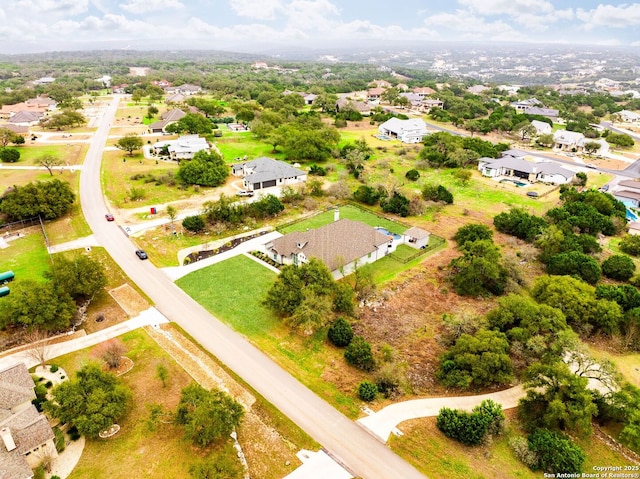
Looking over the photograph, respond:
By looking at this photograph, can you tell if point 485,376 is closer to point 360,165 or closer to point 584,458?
point 584,458

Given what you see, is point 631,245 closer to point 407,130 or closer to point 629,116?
point 407,130

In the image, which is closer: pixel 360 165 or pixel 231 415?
pixel 231 415

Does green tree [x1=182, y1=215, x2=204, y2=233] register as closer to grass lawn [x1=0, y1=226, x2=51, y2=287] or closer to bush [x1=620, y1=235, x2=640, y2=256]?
grass lawn [x1=0, y1=226, x2=51, y2=287]

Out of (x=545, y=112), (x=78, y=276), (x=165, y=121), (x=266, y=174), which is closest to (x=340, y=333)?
(x=78, y=276)

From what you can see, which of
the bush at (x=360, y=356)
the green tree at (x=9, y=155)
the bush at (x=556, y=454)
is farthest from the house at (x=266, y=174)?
the bush at (x=556, y=454)

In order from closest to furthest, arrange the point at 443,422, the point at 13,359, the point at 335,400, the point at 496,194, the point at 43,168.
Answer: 1. the point at 443,422
2. the point at 335,400
3. the point at 13,359
4. the point at 496,194
5. the point at 43,168

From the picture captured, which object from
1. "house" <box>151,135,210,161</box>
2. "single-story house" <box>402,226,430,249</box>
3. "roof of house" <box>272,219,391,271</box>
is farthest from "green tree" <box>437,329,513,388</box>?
"house" <box>151,135,210,161</box>

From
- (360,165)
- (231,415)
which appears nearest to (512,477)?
(231,415)

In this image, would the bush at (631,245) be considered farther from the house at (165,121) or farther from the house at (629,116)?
the house at (629,116)
